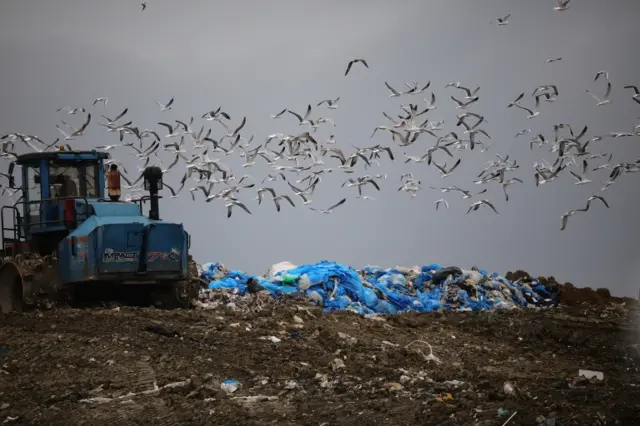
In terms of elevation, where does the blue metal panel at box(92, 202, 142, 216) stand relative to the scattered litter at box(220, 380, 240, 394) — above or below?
Answer: above

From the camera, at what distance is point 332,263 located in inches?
616

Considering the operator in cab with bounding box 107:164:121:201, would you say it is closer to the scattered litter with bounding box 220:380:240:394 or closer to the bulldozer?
the bulldozer

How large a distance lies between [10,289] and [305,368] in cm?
543

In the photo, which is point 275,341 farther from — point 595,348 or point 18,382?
point 595,348

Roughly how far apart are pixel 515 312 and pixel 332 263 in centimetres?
305

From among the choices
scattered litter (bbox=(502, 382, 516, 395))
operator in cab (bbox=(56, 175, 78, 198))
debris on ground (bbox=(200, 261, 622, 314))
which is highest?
operator in cab (bbox=(56, 175, 78, 198))

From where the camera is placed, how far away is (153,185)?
12.5 metres

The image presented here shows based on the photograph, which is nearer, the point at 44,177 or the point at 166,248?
the point at 166,248

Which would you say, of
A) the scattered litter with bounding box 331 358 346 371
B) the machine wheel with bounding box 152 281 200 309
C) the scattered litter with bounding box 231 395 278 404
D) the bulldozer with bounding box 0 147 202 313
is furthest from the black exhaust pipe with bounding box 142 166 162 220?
the scattered litter with bounding box 231 395 278 404

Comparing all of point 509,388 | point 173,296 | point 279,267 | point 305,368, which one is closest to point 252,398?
point 305,368

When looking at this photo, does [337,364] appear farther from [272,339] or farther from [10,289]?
[10,289]

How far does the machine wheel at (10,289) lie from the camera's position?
12320mm

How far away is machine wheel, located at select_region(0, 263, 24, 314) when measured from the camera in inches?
485

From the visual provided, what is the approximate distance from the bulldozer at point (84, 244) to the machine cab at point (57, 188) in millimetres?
13
